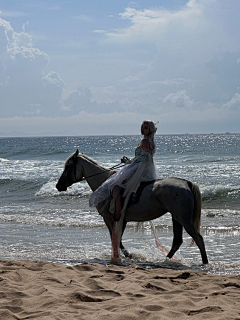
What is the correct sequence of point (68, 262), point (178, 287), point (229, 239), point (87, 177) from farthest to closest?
point (229, 239)
point (87, 177)
point (68, 262)
point (178, 287)

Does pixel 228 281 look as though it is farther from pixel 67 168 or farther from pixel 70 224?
pixel 70 224

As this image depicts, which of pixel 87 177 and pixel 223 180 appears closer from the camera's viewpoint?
pixel 87 177

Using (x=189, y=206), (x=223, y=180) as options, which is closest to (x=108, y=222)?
(x=189, y=206)

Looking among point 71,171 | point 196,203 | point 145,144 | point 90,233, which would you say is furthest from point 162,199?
point 90,233

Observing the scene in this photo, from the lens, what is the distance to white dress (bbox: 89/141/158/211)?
20.9 feet

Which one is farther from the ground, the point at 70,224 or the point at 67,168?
the point at 67,168

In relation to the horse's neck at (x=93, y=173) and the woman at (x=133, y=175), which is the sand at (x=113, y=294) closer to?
the woman at (x=133, y=175)

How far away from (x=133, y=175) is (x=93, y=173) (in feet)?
2.96

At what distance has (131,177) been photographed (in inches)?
252

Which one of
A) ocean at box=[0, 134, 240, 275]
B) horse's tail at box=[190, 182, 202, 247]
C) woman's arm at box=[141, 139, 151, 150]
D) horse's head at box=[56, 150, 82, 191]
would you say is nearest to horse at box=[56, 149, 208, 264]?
horse's tail at box=[190, 182, 202, 247]

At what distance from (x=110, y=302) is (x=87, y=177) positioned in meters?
3.38

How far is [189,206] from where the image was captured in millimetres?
5941

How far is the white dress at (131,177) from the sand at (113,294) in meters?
1.43

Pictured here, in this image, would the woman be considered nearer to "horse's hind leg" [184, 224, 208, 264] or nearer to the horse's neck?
the horse's neck
